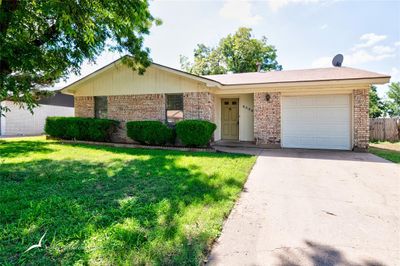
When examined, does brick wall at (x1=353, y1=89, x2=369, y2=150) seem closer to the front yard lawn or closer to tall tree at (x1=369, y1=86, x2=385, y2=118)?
the front yard lawn

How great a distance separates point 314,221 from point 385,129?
45.8ft

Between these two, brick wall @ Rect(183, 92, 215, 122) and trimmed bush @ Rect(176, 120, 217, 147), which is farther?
brick wall @ Rect(183, 92, 215, 122)

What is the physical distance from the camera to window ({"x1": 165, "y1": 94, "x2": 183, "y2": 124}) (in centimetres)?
1127

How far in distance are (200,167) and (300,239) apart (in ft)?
12.5

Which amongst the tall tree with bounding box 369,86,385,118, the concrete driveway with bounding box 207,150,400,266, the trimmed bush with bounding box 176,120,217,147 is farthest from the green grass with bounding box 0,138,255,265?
the tall tree with bounding box 369,86,385,118

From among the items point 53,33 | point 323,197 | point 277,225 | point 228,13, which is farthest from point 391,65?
point 53,33

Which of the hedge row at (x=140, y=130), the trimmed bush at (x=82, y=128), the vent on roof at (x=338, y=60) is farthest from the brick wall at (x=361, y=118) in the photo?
the trimmed bush at (x=82, y=128)

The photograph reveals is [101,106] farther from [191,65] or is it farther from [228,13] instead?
[191,65]

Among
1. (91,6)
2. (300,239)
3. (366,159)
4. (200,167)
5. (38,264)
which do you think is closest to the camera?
(38,264)

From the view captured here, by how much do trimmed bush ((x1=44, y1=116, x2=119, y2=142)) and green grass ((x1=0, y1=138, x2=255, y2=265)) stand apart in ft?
16.3

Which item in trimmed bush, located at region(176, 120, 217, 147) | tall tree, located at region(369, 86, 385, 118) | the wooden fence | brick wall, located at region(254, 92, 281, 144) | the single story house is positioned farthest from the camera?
tall tree, located at region(369, 86, 385, 118)

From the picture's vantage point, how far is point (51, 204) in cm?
367

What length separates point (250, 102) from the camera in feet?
39.4

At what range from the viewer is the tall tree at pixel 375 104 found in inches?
1099
